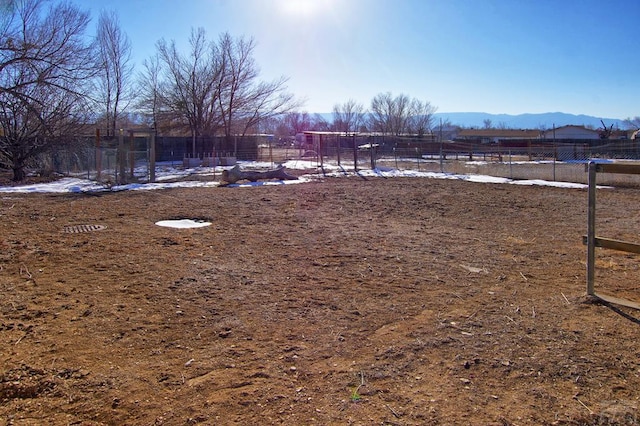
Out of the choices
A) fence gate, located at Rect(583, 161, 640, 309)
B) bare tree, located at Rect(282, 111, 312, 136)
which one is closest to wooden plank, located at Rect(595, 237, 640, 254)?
fence gate, located at Rect(583, 161, 640, 309)

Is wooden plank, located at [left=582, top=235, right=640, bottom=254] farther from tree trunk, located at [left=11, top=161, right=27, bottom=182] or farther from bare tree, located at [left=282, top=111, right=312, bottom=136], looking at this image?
bare tree, located at [left=282, top=111, right=312, bottom=136]

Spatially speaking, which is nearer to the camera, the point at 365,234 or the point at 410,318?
the point at 410,318

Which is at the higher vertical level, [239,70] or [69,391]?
[239,70]

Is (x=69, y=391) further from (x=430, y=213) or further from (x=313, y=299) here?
(x=430, y=213)

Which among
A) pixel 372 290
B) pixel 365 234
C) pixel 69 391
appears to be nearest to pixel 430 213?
pixel 365 234

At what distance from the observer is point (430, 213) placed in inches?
→ 433

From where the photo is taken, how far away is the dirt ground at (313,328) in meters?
2.90

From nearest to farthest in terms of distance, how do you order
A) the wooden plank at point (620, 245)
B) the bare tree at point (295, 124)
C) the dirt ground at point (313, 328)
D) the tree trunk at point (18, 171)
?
1. the dirt ground at point (313, 328)
2. the wooden plank at point (620, 245)
3. the tree trunk at point (18, 171)
4. the bare tree at point (295, 124)

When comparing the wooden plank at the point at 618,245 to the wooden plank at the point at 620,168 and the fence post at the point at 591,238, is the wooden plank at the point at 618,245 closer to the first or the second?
the fence post at the point at 591,238

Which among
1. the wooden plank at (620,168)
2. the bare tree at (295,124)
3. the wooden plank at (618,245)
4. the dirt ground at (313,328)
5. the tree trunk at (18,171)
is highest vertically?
the bare tree at (295,124)

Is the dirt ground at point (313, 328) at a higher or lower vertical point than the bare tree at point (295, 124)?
lower

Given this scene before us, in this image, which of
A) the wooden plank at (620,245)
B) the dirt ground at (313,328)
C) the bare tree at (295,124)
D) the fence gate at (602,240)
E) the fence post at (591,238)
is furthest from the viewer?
the bare tree at (295,124)

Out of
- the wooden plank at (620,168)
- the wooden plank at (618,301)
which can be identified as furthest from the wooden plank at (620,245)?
the wooden plank at (620,168)

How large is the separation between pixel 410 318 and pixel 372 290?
35.4 inches
